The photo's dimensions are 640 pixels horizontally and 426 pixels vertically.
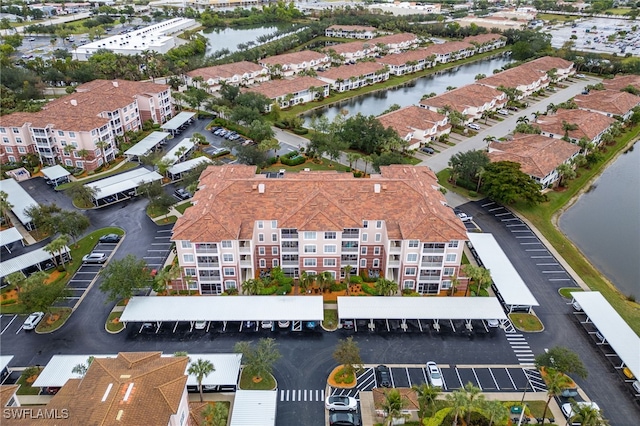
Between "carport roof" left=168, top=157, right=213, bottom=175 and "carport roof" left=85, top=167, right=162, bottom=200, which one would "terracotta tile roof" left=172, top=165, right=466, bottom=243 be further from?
"carport roof" left=85, top=167, right=162, bottom=200

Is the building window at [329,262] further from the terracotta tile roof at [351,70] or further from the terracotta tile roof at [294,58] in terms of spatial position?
the terracotta tile roof at [294,58]

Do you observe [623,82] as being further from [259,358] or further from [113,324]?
[113,324]

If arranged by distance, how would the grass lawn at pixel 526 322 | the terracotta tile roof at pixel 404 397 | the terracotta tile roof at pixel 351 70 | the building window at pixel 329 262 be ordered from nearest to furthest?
the terracotta tile roof at pixel 404 397, the grass lawn at pixel 526 322, the building window at pixel 329 262, the terracotta tile roof at pixel 351 70

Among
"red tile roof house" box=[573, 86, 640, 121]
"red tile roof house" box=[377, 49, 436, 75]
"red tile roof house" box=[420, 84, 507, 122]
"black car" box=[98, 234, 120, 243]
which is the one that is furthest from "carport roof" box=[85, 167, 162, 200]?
"red tile roof house" box=[573, 86, 640, 121]

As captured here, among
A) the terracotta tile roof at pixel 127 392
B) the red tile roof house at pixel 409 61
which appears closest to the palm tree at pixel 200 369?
the terracotta tile roof at pixel 127 392

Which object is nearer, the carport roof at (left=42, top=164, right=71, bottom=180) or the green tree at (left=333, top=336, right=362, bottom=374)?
the green tree at (left=333, top=336, right=362, bottom=374)

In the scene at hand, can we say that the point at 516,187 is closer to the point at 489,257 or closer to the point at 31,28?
the point at 489,257
